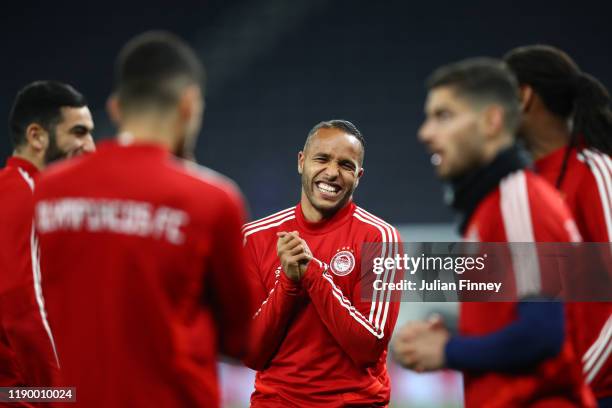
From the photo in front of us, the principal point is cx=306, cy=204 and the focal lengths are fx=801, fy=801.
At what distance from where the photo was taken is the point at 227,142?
10.6 m

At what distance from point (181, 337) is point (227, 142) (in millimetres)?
8624

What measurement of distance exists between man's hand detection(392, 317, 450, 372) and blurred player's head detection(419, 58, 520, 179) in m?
0.44

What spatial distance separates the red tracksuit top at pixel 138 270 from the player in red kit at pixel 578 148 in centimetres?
129

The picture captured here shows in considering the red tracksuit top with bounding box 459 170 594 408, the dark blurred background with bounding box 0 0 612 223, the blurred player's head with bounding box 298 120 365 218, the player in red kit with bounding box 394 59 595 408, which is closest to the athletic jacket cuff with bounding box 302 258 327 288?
the blurred player's head with bounding box 298 120 365 218

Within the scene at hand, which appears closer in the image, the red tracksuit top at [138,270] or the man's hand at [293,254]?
the red tracksuit top at [138,270]

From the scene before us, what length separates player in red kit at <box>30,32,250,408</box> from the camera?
205 cm

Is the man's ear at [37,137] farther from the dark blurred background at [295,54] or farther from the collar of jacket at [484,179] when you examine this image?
the dark blurred background at [295,54]

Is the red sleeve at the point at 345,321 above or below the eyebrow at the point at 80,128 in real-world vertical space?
below

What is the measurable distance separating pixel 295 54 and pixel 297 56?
0.14 feet

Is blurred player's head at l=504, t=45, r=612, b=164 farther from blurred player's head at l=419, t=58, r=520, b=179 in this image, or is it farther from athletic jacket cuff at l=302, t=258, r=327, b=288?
athletic jacket cuff at l=302, t=258, r=327, b=288

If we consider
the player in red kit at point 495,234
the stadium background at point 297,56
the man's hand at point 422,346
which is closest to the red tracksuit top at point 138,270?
the man's hand at point 422,346

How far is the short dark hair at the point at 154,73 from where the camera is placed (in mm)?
2160

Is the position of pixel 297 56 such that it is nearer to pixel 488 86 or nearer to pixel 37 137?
pixel 37 137

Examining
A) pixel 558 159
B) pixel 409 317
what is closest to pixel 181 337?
pixel 558 159
